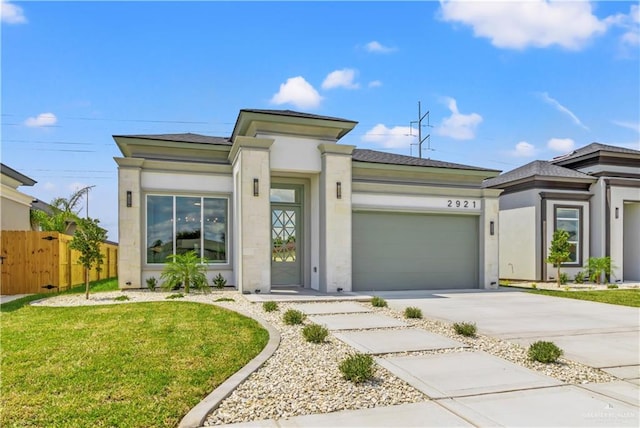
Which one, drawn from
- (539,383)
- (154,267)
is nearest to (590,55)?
(539,383)

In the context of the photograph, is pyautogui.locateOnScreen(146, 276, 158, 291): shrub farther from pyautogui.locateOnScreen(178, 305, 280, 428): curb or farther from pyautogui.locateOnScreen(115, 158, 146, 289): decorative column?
pyautogui.locateOnScreen(178, 305, 280, 428): curb

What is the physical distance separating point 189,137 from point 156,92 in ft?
11.2

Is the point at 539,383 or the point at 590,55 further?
the point at 590,55

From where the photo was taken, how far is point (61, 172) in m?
32.0

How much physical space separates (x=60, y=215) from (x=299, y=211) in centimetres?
1306

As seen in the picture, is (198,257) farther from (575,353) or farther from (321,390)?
(575,353)

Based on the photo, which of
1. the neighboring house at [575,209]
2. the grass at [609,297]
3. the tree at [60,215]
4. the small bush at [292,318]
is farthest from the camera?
the tree at [60,215]

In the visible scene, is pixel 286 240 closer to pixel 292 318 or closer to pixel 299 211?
pixel 299 211

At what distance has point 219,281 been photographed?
1166 centimetres

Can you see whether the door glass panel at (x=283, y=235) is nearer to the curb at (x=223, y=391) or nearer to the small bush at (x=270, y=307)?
the small bush at (x=270, y=307)

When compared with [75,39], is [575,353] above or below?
below

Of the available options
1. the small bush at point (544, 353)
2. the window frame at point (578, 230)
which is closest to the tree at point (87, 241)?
the small bush at point (544, 353)

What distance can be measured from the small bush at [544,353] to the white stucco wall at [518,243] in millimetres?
13218

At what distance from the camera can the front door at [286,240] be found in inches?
469
